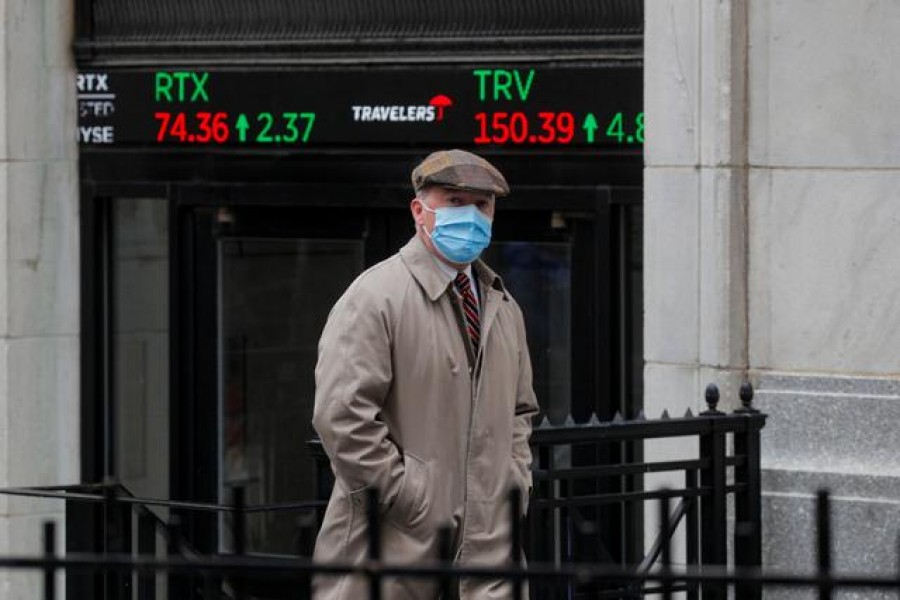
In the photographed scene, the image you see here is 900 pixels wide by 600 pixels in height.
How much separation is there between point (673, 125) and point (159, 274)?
135 inches

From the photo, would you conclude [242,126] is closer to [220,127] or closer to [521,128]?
[220,127]

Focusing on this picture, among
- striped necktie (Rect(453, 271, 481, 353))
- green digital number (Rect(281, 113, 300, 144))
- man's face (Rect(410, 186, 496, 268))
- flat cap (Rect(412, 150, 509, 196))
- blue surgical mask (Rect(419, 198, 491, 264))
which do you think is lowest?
striped necktie (Rect(453, 271, 481, 353))

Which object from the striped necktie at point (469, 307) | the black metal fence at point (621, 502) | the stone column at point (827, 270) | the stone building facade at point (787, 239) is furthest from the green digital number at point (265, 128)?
the striped necktie at point (469, 307)

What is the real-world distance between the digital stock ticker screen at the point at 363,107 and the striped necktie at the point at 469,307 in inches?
141

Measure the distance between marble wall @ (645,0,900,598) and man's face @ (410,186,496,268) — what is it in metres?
2.54

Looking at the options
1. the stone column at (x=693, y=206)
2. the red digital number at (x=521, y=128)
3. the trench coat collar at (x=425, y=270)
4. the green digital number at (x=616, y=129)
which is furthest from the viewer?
the red digital number at (x=521, y=128)

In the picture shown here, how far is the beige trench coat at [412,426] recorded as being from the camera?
5480 mm

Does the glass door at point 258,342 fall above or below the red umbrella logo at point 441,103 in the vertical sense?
below

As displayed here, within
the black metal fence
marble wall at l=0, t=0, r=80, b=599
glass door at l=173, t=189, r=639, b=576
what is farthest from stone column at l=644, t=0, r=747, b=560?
marble wall at l=0, t=0, r=80, b=599

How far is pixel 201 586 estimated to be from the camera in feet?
26.8

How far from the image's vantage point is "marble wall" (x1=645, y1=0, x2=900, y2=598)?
26.1ft

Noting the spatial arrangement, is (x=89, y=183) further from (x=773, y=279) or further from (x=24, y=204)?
(x=773, y=279)

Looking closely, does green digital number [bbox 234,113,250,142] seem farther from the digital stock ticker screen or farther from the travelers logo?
the travelers logo

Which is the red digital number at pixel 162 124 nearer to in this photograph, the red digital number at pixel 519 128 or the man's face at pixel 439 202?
the red digital number at pixel 519 128
